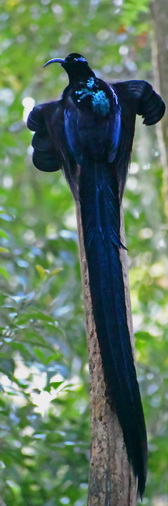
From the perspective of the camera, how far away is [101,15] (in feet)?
17.9

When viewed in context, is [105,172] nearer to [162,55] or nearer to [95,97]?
[95,97]

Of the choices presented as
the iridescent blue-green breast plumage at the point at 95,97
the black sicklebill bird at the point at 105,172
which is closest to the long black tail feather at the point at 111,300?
the black sicklebill bird at the point at 105,172

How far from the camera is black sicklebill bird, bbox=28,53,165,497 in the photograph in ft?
7.53

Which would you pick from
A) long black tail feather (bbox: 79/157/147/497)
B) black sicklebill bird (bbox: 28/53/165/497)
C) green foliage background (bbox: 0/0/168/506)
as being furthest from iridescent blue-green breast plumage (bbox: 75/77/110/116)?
green foliage background (bbox: 0/0/168/506)

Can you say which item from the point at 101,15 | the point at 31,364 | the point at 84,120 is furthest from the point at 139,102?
the point at 101,15

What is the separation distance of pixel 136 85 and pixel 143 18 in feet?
9.47

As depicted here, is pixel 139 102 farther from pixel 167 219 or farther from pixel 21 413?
pixel 167 219

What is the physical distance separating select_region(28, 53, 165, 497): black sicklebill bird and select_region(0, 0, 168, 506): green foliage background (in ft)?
1.83

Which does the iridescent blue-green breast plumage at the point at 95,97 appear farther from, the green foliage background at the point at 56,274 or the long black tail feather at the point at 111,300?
the green foliage background at the point at 56,274

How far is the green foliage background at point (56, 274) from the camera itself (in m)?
3.27

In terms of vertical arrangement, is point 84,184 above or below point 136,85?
below

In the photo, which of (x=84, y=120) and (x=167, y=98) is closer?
(x=84, y=120)

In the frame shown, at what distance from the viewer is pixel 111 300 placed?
2.40m

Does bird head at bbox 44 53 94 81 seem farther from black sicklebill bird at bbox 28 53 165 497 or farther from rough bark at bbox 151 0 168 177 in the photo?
rough bark at bbox 151 0 168 177
